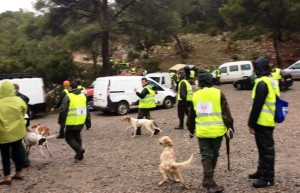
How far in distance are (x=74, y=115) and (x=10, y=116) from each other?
1631 mm

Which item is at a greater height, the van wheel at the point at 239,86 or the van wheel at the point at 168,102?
the van wheel at the point at 239,86

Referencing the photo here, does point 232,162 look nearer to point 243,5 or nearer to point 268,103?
point 268,103

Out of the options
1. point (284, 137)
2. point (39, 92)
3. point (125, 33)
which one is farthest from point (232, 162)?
point (125, 33)

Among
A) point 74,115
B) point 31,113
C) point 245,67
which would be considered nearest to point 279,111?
point 74,115

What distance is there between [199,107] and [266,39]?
124 ft

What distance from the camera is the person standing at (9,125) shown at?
666 centimetres

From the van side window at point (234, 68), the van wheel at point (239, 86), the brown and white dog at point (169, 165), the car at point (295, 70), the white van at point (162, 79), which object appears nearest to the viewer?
→ the brown and white dog at point (169, 165)

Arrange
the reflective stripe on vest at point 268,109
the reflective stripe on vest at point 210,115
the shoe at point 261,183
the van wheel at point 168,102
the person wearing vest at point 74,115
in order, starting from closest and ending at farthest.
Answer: the reflective stripe on vest at point 210,115, the reflective stripe on vest at point 268,109, the shoe at point 261,183, the person wearing vest at point 74,115, the van wheel at point 168,102

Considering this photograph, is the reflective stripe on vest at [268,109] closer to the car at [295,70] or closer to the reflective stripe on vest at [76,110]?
the reflective stripe on vest at [76,110]

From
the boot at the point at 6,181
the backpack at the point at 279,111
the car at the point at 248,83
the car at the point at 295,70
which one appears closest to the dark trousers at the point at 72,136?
the boot at the point at 6,181

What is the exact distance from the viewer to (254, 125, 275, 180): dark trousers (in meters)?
5.80

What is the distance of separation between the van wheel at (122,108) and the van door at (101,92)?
66 cm

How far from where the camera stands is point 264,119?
5.73m

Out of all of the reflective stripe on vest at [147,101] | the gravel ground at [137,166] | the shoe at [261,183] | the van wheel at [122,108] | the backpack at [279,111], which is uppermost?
the backpack at [279,111]
